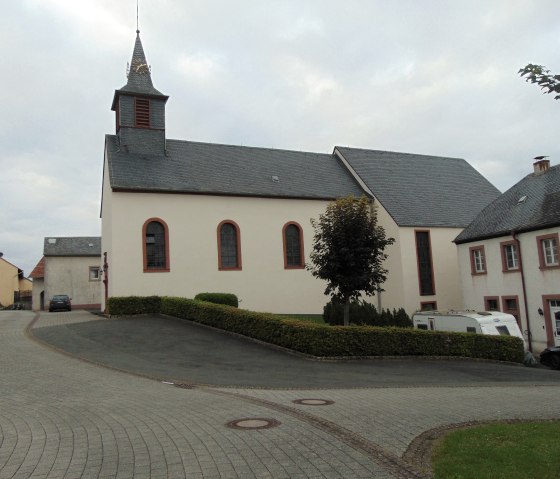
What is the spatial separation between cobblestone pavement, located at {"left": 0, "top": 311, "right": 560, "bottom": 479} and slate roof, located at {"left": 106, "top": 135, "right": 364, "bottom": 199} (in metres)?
15.9

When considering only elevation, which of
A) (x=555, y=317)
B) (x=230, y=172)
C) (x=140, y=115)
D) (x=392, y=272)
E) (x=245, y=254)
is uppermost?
(x=140, y=115)

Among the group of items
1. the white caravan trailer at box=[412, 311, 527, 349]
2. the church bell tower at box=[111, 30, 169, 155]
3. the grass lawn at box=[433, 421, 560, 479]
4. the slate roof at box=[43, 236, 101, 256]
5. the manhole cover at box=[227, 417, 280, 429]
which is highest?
the church bell tower at box=[111, 30, 169, 155]

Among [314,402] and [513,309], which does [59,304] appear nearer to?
[513,309]

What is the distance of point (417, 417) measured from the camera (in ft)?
24.4

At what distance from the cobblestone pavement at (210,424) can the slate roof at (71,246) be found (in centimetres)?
3377

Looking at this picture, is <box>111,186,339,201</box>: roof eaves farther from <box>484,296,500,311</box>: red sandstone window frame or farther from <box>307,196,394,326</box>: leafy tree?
<box>484,296,500,311</box>: red sandstone window frame

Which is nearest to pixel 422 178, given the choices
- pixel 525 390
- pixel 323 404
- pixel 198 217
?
pixel 198 217

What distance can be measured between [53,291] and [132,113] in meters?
21.1

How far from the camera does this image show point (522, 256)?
24297mm

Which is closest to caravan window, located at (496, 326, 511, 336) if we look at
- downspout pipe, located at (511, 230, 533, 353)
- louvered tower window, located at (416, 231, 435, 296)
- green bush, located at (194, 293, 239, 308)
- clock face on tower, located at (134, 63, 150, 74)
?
downspout pipe, located at (511, 230, 533, 353)

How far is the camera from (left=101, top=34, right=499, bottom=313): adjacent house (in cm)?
2498

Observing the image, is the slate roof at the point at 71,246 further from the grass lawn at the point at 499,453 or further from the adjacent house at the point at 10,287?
the grass lawn at the point at 499,453

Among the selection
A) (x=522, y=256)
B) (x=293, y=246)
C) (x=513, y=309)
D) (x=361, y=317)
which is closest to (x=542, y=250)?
(x=522, y=256)

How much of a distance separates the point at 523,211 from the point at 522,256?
259cm
